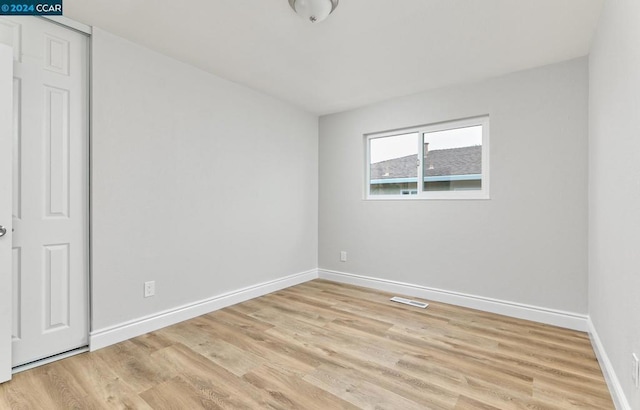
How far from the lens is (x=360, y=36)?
2.30 m

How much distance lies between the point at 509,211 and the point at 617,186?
49.6 inches

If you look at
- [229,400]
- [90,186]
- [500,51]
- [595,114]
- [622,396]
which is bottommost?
[229,400]

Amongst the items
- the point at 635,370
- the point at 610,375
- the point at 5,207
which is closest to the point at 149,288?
the point at 5,207

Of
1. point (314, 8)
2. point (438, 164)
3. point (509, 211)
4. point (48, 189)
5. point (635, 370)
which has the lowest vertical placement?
point (635, 370)

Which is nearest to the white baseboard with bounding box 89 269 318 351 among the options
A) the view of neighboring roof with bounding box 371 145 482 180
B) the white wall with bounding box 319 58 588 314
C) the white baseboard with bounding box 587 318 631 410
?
the white wall with bounding box 319 58 588 314

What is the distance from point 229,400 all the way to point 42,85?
7.66 ft

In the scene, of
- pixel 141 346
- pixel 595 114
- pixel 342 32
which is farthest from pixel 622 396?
pixel 141 346

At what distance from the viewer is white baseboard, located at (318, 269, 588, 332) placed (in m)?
2.64

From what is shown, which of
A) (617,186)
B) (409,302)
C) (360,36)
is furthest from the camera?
(409,302)

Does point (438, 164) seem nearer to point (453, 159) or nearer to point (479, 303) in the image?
point (453, 159)

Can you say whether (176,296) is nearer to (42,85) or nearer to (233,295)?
(233,295)

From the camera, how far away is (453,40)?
2.34m

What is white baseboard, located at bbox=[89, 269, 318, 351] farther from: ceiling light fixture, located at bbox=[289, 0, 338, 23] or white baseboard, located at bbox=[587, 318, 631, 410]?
white baseboard, located at bbox=[587, 318, 631, 410]

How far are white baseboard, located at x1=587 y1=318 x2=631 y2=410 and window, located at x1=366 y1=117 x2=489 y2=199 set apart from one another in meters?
1.42
